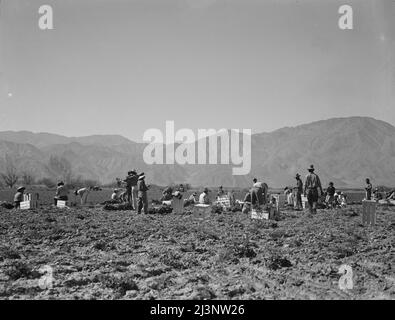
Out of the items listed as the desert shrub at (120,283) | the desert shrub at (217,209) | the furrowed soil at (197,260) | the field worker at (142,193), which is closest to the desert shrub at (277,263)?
the furrowed soil at (197,260)

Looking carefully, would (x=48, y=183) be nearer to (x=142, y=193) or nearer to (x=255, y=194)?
(x=142, y=193)

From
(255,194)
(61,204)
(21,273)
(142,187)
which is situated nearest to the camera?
(21,273)

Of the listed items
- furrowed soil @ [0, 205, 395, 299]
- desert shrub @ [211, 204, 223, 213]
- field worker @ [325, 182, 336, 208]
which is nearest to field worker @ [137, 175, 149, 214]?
desert shrub @ [211, 204, 223, 213]

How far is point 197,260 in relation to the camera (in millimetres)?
9875

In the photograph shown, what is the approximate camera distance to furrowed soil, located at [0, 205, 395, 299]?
7.45 m

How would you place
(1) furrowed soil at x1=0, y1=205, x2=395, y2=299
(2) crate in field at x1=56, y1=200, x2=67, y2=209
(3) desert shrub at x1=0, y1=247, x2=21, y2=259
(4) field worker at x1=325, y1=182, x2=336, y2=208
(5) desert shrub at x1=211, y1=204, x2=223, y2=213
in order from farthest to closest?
(4) field worker at x1=325, y1=182, x2=336, y2=208 < (2) crate in field at x1=56, y1=200, x2=67, y2=209 < (5) desert shrub at x1=211, y1=204, x2=223, y2=213 < (3) desert shrub at x1=0, y1=247, x2=21, y2=259 < (1) furrowed soil at x1=0, y1=205, x2=395, y2=299

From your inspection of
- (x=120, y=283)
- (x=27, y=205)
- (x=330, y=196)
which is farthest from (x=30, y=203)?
(x=120, y=283)

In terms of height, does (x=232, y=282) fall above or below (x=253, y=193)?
below

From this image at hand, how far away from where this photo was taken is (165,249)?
11.3 m

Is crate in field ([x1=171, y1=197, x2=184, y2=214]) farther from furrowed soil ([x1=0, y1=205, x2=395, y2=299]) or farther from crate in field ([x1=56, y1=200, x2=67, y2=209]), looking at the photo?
crate in field ([x1=56, y1=200, x2=67, y2=209])
